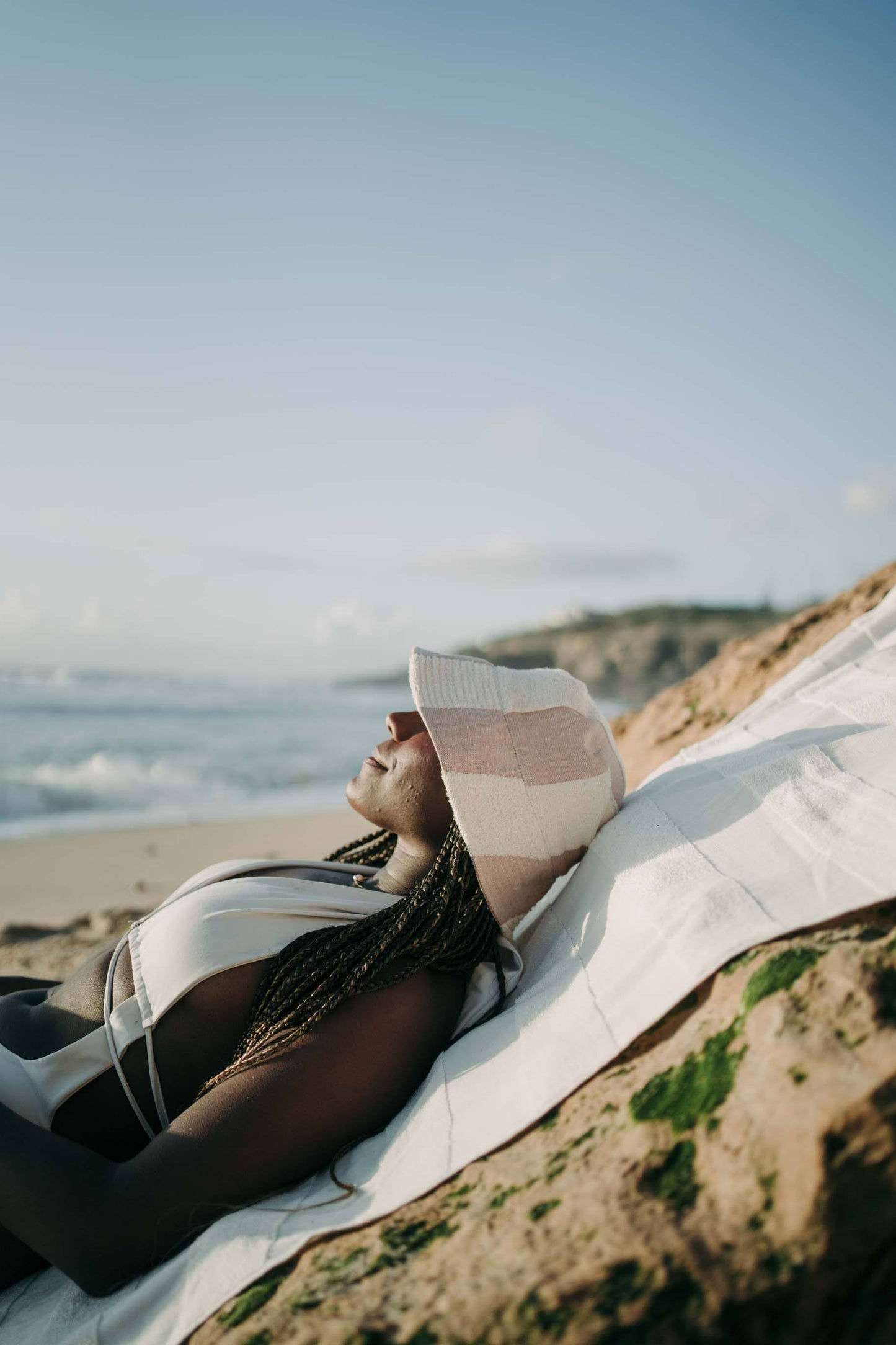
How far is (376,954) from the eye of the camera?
1.99m

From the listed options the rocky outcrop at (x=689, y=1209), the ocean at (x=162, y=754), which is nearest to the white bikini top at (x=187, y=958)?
the rocky outcrop at (x=689, y=1209)

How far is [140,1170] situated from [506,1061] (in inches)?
29.9

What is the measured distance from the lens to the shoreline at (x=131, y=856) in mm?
5273

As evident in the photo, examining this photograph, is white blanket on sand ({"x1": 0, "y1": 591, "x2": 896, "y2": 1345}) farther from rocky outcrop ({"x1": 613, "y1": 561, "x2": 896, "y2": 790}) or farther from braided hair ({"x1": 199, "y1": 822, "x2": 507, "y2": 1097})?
rocky outcrop ({"x1": 613, "y1": 561, "x2": 896, "y2": 790})

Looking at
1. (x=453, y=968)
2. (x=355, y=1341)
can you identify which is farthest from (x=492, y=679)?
(x=355, y=1341)

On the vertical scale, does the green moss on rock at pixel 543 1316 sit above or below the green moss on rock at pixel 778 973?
below

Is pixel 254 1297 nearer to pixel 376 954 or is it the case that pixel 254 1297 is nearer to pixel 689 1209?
pixel 376 954

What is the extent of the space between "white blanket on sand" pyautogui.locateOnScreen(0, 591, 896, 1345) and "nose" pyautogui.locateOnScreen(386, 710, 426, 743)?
1.94 feet

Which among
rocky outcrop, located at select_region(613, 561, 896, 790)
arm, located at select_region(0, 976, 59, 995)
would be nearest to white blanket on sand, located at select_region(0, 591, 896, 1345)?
arm, located at select_region(0, 976, 59, 995)

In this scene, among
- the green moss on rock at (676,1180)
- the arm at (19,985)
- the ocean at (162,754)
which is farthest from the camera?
the ocean at (162,754)

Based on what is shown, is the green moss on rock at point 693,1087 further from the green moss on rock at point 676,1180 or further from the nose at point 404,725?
the nose at point 404,725

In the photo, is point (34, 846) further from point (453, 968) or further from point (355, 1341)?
point (355, 1341)

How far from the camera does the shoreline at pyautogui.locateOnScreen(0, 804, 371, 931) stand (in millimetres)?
5273

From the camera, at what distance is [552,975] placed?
2.04 m
